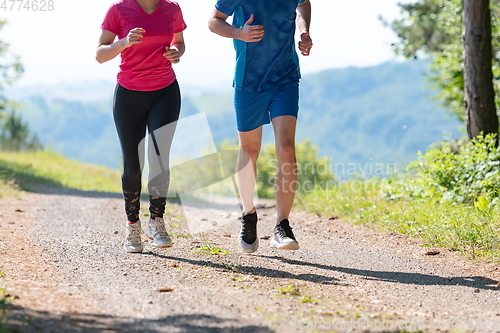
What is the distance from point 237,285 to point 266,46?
1920 millimetres

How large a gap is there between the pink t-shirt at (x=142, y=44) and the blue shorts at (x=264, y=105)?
0.65 metres

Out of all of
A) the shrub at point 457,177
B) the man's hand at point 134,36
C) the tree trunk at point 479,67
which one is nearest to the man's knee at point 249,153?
the man's hand at point 134,36

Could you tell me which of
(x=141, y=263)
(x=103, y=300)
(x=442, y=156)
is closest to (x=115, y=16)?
(x=141, y=263)

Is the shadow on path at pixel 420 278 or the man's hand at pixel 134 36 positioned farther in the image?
the man's hand at pixel 134 36

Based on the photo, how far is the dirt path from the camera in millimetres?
3117

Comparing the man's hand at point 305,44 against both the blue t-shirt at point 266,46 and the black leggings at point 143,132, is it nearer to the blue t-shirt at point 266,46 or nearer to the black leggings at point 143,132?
the blue t-shirt at point 266,46

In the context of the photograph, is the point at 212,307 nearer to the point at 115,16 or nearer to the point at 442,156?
the point at 115,16

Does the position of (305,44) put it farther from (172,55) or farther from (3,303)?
(3,303)

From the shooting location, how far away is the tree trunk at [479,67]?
30.7ft

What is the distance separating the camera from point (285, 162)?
486cm

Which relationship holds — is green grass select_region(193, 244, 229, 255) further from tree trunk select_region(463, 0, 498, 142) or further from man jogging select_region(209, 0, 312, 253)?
tree trunk select_region(463, 0, 498, 142)

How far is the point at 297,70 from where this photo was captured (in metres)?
5.07

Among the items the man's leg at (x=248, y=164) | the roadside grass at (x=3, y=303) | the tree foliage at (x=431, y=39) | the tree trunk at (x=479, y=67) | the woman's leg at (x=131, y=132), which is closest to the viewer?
the roadside grass at (x=3, y=303)

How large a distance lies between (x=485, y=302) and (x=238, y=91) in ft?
7.89
